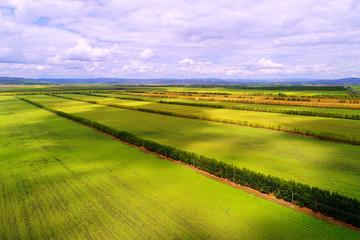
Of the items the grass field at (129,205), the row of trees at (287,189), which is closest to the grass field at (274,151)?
the row of trees at (287,189)

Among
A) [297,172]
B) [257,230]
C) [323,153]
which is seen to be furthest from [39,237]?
[323,153]

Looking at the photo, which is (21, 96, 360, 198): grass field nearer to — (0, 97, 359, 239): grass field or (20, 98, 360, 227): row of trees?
(20, 98, 360, 227): row of trees

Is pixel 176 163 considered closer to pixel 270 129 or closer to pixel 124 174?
pixel 124 174

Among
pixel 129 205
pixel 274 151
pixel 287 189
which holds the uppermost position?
pixel 287 189

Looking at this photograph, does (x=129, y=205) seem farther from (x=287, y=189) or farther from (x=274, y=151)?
(x=274, y=151)

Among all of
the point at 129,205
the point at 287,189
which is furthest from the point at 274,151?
the point at 129,205

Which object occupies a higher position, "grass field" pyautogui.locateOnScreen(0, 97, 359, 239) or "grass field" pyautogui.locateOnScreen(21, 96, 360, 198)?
"grass field" pyautogui.locateOnScreen(21, 96, 360, 198)

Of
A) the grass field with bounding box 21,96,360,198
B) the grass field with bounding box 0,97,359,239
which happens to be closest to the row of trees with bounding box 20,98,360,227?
the grass field with bounding box 0,97,359,239
